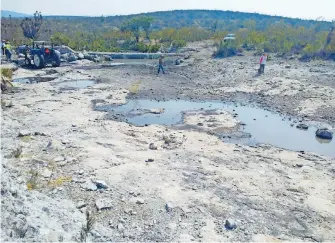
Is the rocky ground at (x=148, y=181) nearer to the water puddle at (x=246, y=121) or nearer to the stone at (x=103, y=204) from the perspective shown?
the stone at (x=103, y=204)

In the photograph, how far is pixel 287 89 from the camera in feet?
41.1

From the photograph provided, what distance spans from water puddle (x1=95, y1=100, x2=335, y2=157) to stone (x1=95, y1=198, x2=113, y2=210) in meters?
3.98

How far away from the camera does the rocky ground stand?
168 inches

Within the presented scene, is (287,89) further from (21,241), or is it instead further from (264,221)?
(21,241)

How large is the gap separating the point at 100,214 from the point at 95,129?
373 centimetres

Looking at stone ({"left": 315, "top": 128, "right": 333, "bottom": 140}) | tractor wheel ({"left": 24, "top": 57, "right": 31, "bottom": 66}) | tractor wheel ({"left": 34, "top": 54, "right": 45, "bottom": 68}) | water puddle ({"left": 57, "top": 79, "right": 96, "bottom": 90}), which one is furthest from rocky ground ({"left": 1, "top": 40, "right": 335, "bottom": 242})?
tractor wheel ({"left": 24, "top": 57, "right": 31, "bottom": 66})

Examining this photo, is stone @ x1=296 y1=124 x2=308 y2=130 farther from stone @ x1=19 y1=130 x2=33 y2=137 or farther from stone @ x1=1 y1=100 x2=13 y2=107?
stone @ x1=1 y1=100 x2=13 y2=107

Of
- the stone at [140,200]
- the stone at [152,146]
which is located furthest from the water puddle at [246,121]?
the stone at [140,200]

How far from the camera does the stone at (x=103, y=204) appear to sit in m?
4.76

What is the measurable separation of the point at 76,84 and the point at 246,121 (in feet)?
26.0

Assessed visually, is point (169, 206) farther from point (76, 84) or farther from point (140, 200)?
point (76, 84)

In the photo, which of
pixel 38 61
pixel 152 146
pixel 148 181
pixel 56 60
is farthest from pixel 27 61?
pixel 148 181

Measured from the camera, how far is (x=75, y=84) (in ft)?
44.7

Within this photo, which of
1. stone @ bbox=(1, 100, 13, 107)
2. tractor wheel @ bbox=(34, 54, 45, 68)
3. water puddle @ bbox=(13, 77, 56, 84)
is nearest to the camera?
stone @ bbox=(1, 100, 13, 107)
